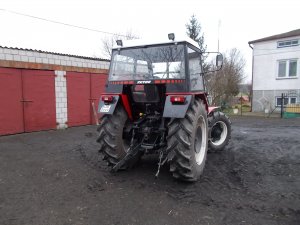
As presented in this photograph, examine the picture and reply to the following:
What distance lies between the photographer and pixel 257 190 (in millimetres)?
3945

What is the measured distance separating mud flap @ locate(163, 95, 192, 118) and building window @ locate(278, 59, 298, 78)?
52.6ft

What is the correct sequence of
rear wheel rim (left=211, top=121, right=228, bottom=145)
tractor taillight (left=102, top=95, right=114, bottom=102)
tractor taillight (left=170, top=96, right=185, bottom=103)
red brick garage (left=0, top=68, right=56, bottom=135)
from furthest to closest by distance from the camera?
red brick garage (left=0, top=68, right=56, bottom=135), rear wheel rim (left=211, top=121, right=228, bottom=145), tractor taillight (left=102, top=95, right=114, bottom=102), tractor taillight (left=170, top=96, right=185, bottom=103)

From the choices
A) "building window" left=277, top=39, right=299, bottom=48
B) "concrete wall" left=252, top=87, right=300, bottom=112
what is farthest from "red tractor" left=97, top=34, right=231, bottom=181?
"building window" left=277, top=39, right=299, bottom=48

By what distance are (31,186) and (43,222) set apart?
4.41 ft

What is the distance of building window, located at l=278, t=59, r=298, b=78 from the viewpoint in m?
17.2

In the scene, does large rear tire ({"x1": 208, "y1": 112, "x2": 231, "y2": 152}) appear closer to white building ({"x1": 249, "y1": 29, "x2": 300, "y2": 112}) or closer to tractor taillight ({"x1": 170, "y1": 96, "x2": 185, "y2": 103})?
tractor taillight ({"x1": 170, "y1": 96, "x2": 185, "y2": 103})

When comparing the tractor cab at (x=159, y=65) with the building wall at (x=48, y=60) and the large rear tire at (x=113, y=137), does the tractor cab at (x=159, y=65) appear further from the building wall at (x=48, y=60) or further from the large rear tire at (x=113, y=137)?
the building wall at (x=48, y=60)

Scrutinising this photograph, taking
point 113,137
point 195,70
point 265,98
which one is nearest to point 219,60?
point 195,70

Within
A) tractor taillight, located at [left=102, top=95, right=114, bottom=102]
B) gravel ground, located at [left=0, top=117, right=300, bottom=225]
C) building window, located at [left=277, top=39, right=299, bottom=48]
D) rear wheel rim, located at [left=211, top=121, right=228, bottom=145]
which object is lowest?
gravel ground, located at [left=0, top=117, right=300, bottom=225]

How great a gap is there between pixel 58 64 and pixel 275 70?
14.4 meters

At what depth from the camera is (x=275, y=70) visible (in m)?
17.8

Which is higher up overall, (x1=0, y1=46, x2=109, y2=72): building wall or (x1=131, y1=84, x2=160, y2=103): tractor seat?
(x1=0, y1=46, x2=109, y2=72): building wall

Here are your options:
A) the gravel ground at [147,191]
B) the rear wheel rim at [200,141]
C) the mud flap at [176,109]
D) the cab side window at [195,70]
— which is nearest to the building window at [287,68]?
the gravel ground at [147,191]

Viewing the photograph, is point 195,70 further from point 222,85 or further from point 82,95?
point 222,85
